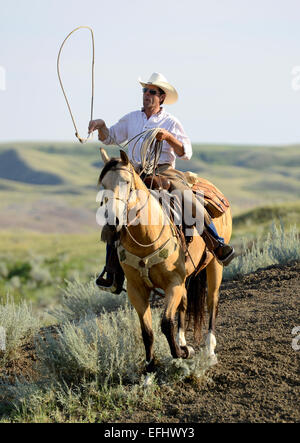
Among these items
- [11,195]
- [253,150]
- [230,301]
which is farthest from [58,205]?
[253,150]

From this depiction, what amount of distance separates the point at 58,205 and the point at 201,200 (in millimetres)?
82490

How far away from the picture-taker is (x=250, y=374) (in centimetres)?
660

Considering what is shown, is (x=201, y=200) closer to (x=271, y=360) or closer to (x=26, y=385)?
(x=271, y=360)

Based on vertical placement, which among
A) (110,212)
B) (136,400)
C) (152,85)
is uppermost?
(152,85)

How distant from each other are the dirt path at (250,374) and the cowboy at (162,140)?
1.17m

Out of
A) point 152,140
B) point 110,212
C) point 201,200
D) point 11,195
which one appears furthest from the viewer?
point 11,195

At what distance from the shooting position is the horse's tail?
7.71m

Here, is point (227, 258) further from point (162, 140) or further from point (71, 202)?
point (71, 202)

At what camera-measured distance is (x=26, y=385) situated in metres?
6.85

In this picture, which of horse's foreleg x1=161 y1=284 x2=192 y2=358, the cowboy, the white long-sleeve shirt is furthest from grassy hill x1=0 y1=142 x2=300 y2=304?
horse's foreleg x1=161 y1=284 x2=192 y2=358

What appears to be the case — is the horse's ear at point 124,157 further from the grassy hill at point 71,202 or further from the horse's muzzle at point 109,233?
the grassy hill at point 71,202

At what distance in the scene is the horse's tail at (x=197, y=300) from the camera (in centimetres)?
771

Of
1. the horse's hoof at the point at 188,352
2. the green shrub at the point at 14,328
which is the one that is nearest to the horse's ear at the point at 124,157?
the horse's hoof at the point at 188,352

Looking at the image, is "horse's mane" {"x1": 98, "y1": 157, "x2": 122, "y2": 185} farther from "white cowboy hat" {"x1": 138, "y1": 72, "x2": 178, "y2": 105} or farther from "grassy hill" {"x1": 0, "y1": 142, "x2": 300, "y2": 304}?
"grassy hill" {"x1": 0, "y1": 142, "x2": 300, "y2": 304}
